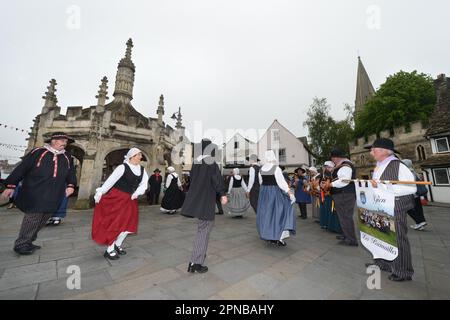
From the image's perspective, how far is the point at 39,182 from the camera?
3766 mm

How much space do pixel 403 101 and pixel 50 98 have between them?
31485mm

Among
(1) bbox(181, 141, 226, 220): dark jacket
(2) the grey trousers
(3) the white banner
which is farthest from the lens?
(2) the grey trousers

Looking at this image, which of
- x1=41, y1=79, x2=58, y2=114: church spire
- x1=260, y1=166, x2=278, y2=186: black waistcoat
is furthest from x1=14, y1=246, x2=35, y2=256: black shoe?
x1=41, y1=79, x2=58, y2=114: church spire

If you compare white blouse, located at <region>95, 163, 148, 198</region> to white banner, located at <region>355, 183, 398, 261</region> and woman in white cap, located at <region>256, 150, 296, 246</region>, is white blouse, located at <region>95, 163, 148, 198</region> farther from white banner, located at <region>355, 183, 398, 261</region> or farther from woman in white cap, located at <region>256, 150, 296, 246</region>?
white banner, located at <region>355, 183, 398, 261</region>

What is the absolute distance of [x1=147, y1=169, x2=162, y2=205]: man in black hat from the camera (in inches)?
463

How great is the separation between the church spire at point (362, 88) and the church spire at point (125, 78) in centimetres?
4195

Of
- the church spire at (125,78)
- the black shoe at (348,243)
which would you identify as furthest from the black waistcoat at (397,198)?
the church spire at (125,78)

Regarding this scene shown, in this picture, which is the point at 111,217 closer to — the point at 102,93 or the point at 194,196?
the point at 194,196

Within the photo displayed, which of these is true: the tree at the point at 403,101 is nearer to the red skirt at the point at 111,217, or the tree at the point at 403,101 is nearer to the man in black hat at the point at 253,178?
the man in black hat at the point at 253,178

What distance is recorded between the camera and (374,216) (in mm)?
3266

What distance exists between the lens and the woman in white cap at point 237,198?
834 cm

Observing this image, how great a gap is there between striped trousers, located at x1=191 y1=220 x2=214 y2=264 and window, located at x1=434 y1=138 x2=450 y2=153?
72.4 feet

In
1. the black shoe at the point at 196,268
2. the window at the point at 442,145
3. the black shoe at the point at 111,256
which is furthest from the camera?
the window at the point at 442,145

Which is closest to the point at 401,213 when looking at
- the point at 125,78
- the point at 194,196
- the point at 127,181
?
the point at 194,196
